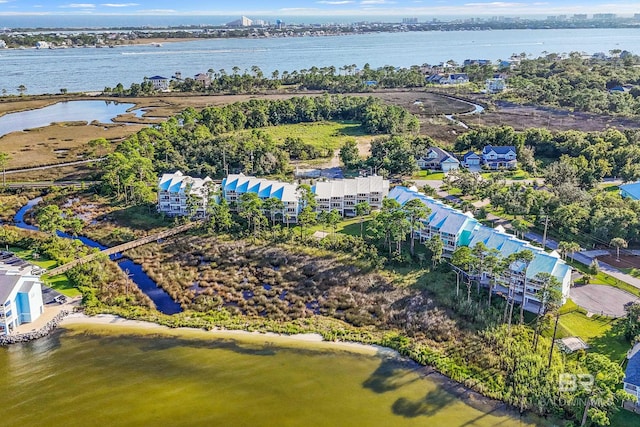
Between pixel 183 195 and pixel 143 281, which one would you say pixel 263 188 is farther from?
pixel 143 281

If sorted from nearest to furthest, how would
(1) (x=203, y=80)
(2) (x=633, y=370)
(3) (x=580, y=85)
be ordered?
(2) (x=633, y=370)
(3) (x=580, y=85)
(1) (x=203, y=80)

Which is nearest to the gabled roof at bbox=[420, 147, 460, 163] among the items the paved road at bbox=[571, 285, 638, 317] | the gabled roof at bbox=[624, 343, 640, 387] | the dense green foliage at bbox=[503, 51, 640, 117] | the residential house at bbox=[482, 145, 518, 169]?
the residential house at bbox=[482, 145, 518, 169]

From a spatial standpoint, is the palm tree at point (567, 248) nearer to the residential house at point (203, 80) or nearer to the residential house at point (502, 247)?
the residential house at point (502, 247)

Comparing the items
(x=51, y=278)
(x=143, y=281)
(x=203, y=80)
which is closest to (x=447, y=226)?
(x=143, y=281)

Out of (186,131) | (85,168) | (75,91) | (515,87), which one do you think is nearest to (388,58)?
(515,87)

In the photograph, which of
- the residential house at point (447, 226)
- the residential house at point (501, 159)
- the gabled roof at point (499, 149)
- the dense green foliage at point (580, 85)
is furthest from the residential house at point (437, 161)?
the dense green foliage at point (580, 85)

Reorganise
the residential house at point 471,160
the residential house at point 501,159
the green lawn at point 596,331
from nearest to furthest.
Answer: the green lawn at point 596,331
the residential house at point 501,159
the residential house at point 471,160
